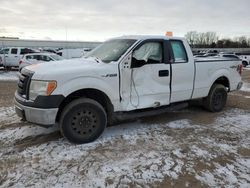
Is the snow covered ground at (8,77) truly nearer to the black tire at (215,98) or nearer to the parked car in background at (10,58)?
the parked car in background at (10,58)

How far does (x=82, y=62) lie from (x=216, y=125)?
3266 millimetres

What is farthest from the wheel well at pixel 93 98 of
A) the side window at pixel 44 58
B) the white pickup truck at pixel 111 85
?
the side window at pixel 44 58

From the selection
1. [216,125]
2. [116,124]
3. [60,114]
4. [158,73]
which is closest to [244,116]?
[216,125]

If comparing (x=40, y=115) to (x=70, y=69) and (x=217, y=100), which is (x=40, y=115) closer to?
(x=70, y=69)

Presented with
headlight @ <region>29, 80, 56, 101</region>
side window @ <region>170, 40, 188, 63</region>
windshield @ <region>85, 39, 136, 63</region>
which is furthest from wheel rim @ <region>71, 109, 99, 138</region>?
side window @ <region>170, 40, 188, 63</region>

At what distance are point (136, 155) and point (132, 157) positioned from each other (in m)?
0.10

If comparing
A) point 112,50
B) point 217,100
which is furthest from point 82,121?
point 217,100

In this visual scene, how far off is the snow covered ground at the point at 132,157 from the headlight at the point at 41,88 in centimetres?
95

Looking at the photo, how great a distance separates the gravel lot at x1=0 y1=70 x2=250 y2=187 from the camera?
3.71 m

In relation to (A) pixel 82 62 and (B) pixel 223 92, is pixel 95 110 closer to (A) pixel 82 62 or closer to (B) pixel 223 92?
(A) pixel 82 62

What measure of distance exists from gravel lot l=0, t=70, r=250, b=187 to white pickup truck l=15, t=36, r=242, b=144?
424 mm

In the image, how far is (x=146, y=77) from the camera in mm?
5504

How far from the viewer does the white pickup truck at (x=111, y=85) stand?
4648 mm

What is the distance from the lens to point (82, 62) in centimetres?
531
